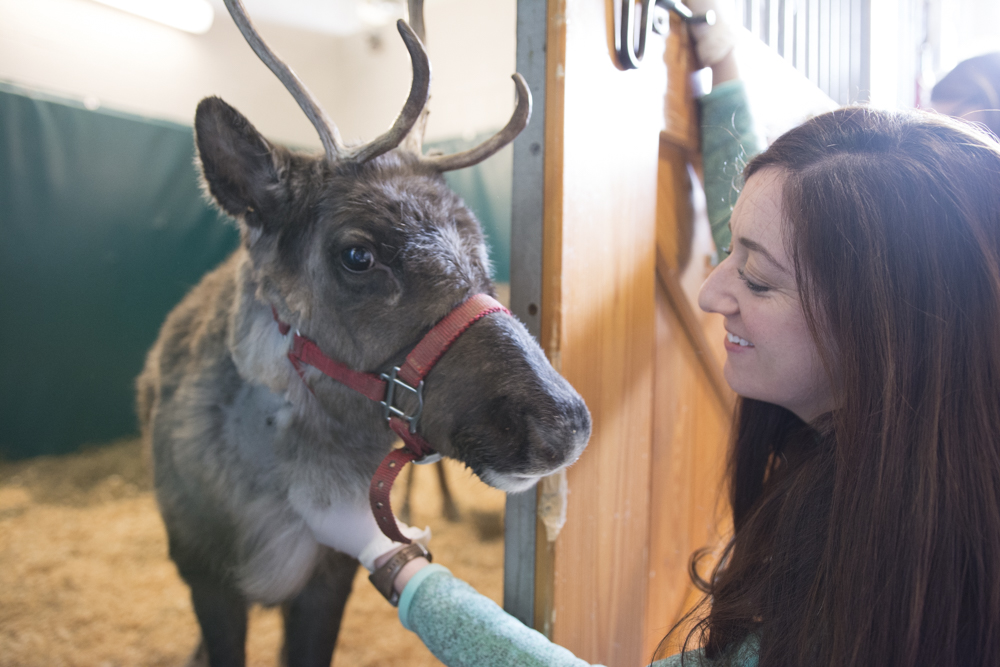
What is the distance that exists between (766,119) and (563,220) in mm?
916

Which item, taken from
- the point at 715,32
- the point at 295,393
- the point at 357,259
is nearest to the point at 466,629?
the point at 295,393

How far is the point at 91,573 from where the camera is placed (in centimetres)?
Answer: 87

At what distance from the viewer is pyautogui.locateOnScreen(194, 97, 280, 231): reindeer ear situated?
916mm

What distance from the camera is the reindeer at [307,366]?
0.96m

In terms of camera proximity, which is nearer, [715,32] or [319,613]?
[319,613]

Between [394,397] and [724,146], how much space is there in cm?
130

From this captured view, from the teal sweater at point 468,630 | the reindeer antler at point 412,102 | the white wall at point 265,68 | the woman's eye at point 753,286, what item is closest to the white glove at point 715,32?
the white wall at point 265,68

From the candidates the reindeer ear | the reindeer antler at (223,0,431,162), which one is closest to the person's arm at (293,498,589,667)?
the reindeer ear

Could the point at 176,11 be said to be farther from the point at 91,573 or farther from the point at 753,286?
the point at 753,286

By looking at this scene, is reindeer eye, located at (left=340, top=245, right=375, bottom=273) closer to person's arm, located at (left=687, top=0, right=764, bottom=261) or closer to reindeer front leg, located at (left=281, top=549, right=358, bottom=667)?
reindeer front leg, located at (left=281, top=549, right=358, bottom=667)

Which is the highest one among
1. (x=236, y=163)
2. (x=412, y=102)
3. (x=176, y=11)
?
(x=176, y=11)

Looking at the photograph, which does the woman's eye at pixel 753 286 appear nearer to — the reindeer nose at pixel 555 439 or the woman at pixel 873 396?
the woman at pixel 873 396

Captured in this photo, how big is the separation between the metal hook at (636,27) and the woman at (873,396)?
495 mm

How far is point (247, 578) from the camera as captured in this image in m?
1.08
